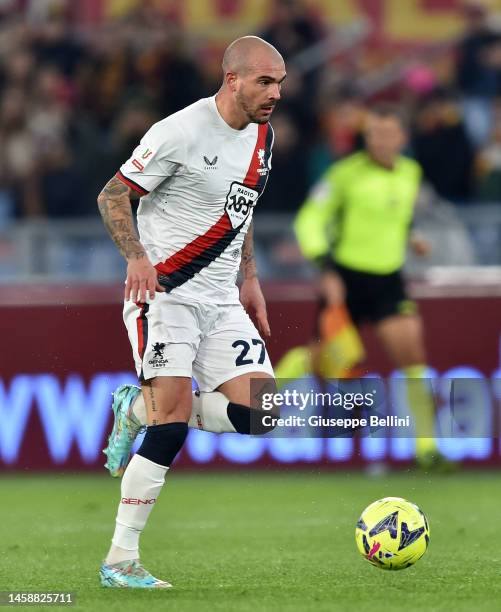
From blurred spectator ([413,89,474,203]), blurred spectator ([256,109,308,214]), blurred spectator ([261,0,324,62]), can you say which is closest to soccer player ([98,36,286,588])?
blurred spectator ([256,109,308,214])

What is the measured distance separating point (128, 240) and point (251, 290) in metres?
0.98

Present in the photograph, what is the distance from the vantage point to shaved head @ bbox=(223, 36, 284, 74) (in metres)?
6.15

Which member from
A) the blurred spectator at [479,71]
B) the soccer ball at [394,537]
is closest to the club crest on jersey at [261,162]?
the soccer ball at [394,537]

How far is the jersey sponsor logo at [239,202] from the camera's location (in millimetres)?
6375

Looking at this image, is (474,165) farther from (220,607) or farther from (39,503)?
(220,607)

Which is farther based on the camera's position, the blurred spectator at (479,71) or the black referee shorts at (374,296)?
the blurred spectator at (479,71)

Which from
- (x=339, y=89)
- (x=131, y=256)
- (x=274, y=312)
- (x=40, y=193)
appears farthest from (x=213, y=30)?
(x=131, y=256)

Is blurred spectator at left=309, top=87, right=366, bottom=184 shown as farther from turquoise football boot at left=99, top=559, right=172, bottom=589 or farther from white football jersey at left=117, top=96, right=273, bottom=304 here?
turquoise football boot at left=99, top=559, right=172, bottom=589

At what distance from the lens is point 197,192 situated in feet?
20.7

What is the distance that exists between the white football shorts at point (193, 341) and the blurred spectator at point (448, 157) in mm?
6428

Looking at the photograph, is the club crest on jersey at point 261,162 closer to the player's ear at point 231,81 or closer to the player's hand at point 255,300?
the player's ear at point 231,81

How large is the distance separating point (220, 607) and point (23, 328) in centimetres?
584

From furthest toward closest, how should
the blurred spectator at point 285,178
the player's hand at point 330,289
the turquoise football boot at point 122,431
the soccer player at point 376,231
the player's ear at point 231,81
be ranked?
the blurred spectator at point 285,178 < the soccer player at point 376,231 < the player's hand at point 330,289 < the turquoise football boot at point 122,431 < the player's ear at point 231,81

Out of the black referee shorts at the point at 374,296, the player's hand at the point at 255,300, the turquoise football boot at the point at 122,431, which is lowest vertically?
the turquoise football boot at the point at 122,431
